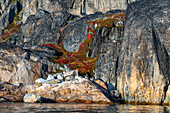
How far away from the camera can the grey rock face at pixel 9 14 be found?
425 ft

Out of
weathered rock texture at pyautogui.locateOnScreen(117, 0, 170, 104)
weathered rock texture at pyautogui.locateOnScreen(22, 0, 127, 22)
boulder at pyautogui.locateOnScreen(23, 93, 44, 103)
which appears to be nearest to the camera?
boulder at pyautogui.locateOnScreen(23, 93, 44, 103)

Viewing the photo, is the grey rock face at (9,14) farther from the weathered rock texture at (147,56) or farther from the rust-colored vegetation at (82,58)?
the weathered rock texture at (147,56)

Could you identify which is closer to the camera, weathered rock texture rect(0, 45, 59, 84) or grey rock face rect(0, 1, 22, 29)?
weathered rock texture rect(0, 45, 59, 84)

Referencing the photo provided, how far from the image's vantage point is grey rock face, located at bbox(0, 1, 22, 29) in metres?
130

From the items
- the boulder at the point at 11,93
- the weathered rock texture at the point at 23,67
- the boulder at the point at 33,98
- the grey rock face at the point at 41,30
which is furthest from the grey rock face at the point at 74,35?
Answer: the boulder at the point at 33,98

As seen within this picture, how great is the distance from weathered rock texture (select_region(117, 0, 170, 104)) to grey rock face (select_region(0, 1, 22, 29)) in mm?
109442

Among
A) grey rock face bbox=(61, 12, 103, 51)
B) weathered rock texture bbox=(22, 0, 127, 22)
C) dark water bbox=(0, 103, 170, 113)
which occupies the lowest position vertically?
dark water bbox=(0, 103, 170, 113)

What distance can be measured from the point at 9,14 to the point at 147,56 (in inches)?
4679

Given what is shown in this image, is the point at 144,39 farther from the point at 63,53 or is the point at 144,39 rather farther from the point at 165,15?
the point at 63,53

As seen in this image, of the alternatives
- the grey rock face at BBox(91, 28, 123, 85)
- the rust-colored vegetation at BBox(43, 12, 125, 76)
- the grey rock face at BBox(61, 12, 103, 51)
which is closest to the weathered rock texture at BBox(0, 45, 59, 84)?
the rust-colored vegetation at BBox(43, 12, 125, 76)

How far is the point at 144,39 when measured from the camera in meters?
36.2

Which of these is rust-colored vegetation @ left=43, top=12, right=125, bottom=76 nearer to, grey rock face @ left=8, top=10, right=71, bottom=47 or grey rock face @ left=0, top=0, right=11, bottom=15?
grey rock face @ left=8, top=10, right=71, bottom=47

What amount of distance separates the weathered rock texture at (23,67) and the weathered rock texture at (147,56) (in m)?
22.6

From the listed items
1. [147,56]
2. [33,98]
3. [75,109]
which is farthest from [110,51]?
[75,109]
